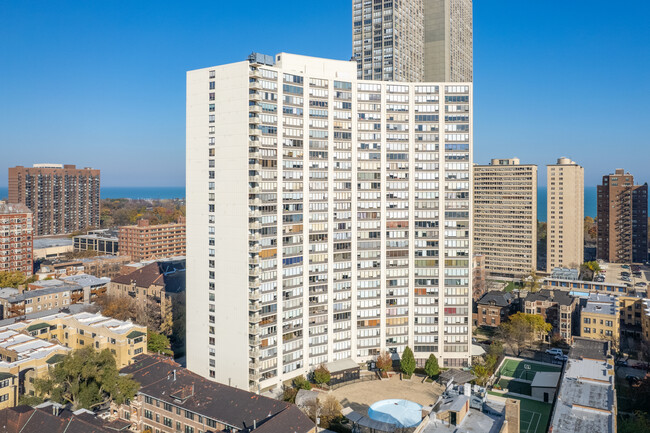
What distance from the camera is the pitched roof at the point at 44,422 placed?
45281 mm

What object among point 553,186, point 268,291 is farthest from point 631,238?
point 268,291

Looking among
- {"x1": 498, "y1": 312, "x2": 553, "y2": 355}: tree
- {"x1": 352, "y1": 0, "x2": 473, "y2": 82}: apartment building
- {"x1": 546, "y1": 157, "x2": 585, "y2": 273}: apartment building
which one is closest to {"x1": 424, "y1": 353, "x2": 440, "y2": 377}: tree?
{"x1": 498, "y1": 312, "x2": 553, "y2": 355}: tree

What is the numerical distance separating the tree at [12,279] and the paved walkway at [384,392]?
85.0 m

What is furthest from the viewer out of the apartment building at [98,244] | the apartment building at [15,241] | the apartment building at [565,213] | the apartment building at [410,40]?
the apartment building at [98,244]

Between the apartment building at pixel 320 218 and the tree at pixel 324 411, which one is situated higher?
the apartment building at pixel 320 218

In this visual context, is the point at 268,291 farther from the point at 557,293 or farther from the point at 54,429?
the point at 557,293

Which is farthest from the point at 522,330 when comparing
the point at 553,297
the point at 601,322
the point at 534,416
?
the point at 534,416

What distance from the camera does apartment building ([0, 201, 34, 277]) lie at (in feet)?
410

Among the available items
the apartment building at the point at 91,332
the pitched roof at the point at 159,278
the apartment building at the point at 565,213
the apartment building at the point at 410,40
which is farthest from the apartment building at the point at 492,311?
the apartment building at the point at 91,332

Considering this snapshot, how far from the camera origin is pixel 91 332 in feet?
251

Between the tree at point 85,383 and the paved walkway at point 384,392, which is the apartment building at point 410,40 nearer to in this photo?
the paved walkway at point 384,392

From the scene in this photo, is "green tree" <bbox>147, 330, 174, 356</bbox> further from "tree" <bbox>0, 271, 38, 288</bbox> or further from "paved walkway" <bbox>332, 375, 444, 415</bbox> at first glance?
"tree" <bbox>0, 271, 38, 288</bbox>

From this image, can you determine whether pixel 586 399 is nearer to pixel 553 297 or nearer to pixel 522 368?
pixel 522 368

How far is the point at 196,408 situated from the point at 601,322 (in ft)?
234
